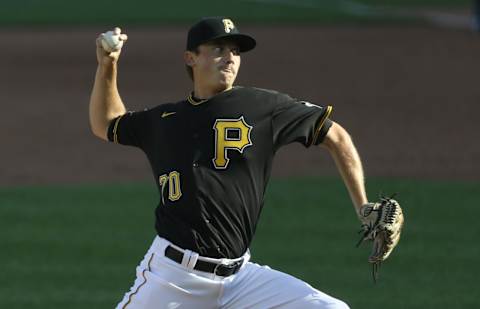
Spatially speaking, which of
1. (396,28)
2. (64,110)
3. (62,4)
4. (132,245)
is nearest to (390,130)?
(64,110)

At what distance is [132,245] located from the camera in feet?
31.7

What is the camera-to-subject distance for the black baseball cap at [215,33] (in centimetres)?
543

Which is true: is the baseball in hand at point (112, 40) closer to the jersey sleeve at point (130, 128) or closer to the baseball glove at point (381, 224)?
the jersey sleeve at point (130, 128)

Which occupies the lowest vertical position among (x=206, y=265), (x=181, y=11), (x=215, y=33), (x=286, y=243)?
(x=181, y=11)

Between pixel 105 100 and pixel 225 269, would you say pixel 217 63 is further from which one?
pixel 225 269

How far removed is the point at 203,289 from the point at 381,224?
88 cm

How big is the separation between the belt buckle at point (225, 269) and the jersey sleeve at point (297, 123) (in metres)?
0.61

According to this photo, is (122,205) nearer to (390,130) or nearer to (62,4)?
(390,130)

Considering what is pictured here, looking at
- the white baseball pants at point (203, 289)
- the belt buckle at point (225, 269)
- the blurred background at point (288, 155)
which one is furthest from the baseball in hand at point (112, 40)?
the blurred background at point (288, 155)

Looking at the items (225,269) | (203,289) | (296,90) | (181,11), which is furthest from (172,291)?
(181,11)

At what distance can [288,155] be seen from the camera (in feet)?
44.9

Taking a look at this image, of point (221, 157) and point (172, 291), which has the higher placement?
point (221, 157)

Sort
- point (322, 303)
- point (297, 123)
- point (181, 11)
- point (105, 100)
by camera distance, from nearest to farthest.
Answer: point (322, 303)
point (297, 123)
point (105, 100)
point (181, 11)

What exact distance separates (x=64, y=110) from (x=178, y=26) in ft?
29.6
